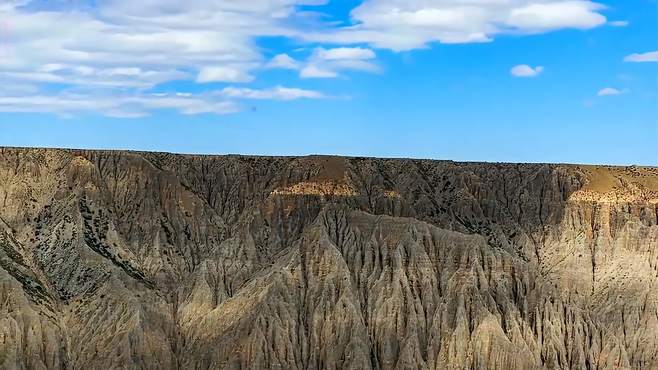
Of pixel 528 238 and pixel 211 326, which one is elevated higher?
pixel 528 238

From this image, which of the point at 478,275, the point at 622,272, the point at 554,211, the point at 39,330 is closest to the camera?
the point at 39,330

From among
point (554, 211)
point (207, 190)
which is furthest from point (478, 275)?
point (207, 190)

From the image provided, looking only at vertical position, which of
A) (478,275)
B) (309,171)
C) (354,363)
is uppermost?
(309,171)

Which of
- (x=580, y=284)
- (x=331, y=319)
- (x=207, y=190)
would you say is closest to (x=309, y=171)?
(x=207, y=190)

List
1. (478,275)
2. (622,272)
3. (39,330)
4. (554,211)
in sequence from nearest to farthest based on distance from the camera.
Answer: (39,330), (478,275), (622,272), (554,211)

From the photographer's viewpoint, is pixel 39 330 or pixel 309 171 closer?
pixel 39 330

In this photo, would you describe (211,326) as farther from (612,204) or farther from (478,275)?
(612,204)
